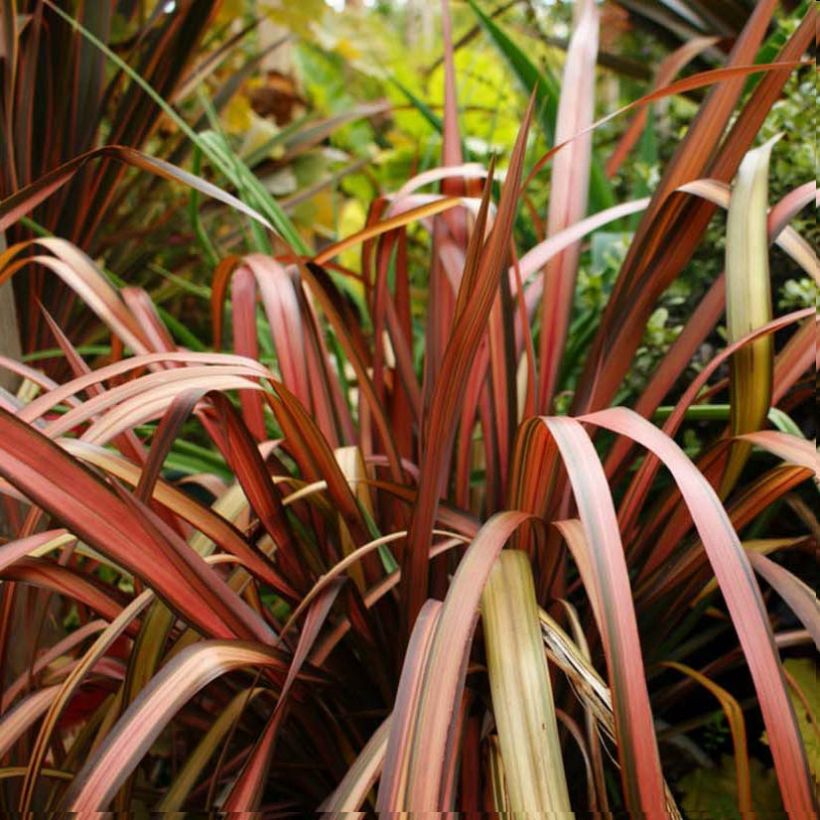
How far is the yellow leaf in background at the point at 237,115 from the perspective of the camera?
6.08ft

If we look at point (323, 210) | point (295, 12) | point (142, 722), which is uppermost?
point (295, 12)

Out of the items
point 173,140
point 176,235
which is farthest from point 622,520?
point 176,235

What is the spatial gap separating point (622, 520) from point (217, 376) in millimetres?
339

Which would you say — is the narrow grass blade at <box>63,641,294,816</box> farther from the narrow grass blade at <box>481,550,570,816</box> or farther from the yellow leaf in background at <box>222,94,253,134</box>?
the yellow leaf in background at <box>222,94,253,134</box>

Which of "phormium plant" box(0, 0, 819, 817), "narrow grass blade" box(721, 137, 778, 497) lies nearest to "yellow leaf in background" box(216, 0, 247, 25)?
"phormium plant" box(0, 0, 819, 817)

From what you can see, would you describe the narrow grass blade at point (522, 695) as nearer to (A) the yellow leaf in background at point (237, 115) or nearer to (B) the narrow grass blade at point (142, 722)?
(B) the narrow grass blade at point (142, 722)

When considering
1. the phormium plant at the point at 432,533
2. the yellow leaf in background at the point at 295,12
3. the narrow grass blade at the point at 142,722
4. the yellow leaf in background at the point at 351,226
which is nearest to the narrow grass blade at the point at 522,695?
the phormium plant at the point at 432,533

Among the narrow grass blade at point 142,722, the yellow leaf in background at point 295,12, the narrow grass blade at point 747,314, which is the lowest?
the narrow grass blade at point 142,722

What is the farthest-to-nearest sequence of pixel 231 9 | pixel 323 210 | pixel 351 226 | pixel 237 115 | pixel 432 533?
pixel 351 226, pixel 323 210, pixel 237 115, pixel 231 9, pixel 432 533

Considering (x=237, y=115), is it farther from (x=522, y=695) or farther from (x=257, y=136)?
(x=522, y=695)

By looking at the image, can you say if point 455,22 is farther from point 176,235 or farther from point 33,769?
point 33,769

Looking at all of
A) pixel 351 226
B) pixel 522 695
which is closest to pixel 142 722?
pixel 522 695

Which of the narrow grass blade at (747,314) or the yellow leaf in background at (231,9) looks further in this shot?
the yellow leaf in background at (231,9)

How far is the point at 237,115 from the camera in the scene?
6.10ft
